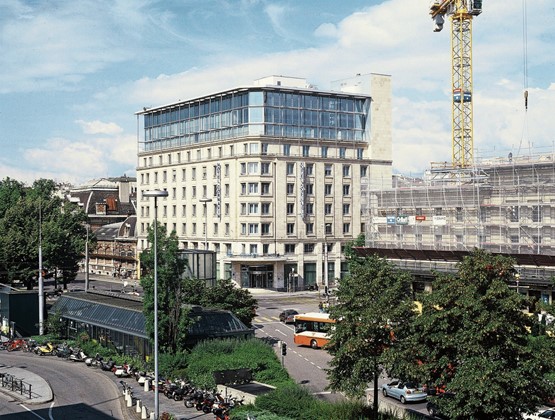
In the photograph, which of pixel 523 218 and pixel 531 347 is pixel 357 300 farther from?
pixel 523 218

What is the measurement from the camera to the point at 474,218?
77188 mm

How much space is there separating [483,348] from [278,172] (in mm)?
78919

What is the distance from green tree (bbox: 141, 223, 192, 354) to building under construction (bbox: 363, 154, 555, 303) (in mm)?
30733

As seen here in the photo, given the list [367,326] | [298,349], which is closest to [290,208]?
[298,349]

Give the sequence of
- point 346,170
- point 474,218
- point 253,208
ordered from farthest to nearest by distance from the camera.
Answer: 1. point 346,170
2. point 253,208
3. point 474,218

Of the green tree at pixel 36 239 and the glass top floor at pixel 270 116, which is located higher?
the glass top floor at pixel 270 116

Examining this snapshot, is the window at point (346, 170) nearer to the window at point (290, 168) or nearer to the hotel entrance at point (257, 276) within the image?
the window at point (290, 168)

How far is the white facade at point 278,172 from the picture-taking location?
106 metres

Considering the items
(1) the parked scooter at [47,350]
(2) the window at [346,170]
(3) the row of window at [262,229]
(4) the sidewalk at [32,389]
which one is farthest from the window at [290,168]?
(4) the sidewalk at [32,389]

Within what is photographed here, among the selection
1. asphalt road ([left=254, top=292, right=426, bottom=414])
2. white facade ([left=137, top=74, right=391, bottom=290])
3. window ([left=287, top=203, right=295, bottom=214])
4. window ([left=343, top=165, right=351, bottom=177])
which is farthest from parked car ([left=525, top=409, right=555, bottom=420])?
window ([left=343, top=165, right=351, bottom=177])

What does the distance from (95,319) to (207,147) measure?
5785cm

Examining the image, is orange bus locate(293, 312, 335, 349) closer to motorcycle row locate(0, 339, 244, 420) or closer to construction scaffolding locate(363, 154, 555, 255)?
motorcycle row locate(0, 339, 244, 420)

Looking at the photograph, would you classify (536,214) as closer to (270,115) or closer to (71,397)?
(71,397)

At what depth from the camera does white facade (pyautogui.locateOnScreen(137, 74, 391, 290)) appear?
106m
